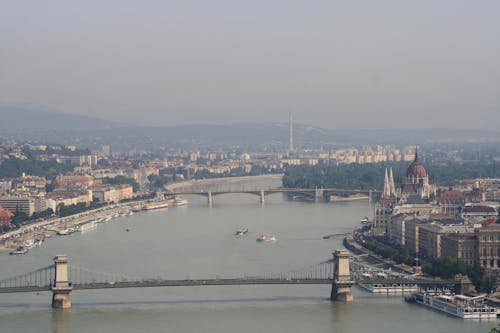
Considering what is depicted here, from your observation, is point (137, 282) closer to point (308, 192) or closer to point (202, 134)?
point (308, 192)

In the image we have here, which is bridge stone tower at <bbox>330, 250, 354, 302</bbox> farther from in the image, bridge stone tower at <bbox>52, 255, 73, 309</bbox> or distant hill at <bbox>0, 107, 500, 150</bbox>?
distant hill at <bbox>0, 107, 500, 150</bbox>

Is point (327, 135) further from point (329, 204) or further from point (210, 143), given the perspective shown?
point (329, 204)

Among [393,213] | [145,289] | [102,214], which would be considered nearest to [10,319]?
[145,289]

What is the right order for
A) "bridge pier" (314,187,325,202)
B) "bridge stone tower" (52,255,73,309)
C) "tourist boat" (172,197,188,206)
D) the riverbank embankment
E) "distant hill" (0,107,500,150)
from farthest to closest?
"distant hill" (0,107,500,150) < "bridge pier" (314,187,325,202) < "tourist boat" (172,197,188,206) < the riverbank embankment < "bridge stone tower" (52,255,73,309)

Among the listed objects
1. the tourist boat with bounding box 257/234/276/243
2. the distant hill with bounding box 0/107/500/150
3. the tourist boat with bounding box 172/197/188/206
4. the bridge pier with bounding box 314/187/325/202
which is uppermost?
the distant hill with bounding box 0/107/500/150

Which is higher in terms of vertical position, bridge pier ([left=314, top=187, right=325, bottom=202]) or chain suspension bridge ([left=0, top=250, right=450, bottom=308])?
bridge pier ([left=314, top=187, right=325, bottom=202])

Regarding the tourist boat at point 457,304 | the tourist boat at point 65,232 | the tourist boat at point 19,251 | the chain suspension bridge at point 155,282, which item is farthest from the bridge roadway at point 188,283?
the tourist boat at point 65,232

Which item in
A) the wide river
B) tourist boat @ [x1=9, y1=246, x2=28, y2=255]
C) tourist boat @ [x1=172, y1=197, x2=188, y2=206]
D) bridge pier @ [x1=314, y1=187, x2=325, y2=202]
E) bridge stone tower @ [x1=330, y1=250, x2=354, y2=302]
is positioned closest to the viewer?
the wide river

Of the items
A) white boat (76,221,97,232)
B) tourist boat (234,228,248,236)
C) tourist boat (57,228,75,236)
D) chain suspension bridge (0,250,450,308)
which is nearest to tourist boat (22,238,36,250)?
tourist boat (57,228,75,236)
